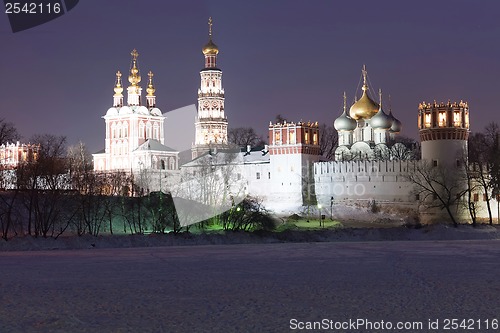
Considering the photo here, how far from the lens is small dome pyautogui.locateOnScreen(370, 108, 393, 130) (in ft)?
220

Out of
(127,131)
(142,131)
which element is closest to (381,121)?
(142,131)

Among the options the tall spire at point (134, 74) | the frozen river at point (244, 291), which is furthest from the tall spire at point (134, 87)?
the frozen river at point (244, 291)

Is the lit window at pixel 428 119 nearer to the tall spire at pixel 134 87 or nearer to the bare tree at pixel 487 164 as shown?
the bare tree at pixel 487 164

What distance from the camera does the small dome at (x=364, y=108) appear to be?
226 ft

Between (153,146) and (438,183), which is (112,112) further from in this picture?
(438,183)

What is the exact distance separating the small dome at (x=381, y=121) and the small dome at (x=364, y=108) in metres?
1.36

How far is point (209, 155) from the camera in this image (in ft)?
243

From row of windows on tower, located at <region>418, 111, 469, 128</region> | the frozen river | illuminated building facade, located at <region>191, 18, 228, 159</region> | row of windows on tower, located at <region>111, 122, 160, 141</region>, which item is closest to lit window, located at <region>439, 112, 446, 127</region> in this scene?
row of windows on tower, located at <region>418, 111, 469, 128</region>

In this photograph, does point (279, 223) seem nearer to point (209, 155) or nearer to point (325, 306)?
point (209, 155)

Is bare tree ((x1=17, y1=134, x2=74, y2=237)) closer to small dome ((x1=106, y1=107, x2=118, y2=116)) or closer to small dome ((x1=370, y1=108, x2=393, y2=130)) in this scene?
small dome ((x1=370, y1=108, x2=393, y2=130))

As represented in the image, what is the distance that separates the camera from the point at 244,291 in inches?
739

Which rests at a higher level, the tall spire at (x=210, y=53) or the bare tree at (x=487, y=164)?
the tall spire at (x=210, y=53)

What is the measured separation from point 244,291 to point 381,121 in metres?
49.8

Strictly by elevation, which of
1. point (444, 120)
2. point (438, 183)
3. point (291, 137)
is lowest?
point (438, 183)
